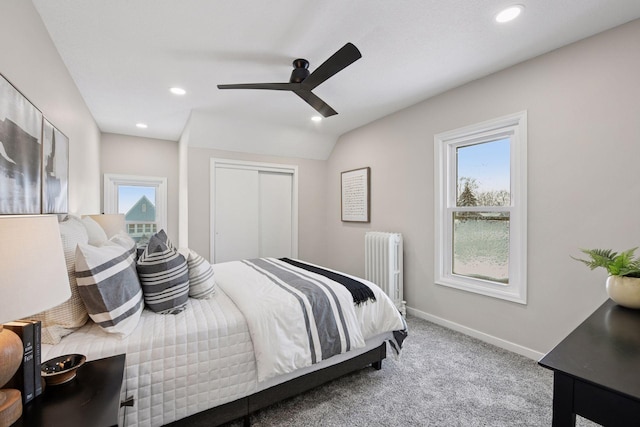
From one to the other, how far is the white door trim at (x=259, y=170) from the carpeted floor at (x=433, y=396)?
8.67ft

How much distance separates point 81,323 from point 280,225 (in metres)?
3.27

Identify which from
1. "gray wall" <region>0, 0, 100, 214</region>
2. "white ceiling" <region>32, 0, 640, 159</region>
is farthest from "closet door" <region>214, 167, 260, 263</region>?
"gray wall" <region>0, 0, 100, 214</region>

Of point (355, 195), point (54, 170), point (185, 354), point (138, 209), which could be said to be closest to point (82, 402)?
point (185, 354)

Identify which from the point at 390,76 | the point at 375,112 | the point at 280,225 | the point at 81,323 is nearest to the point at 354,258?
the point at 280,225

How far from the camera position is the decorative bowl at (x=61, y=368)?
99cm

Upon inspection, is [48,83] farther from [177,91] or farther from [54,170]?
[177,91]

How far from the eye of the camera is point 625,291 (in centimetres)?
132

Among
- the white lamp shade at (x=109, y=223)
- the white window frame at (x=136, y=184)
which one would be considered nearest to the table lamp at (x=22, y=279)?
the white lamp shade at (x=109, y=223)

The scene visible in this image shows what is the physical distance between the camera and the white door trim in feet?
12.9

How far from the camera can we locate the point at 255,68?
239cm

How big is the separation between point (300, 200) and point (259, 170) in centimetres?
82

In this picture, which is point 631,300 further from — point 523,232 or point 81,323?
point 81,323

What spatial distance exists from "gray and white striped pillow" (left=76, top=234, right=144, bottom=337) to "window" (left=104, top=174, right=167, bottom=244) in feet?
11.9

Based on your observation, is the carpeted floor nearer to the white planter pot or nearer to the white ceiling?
the white planter pot
